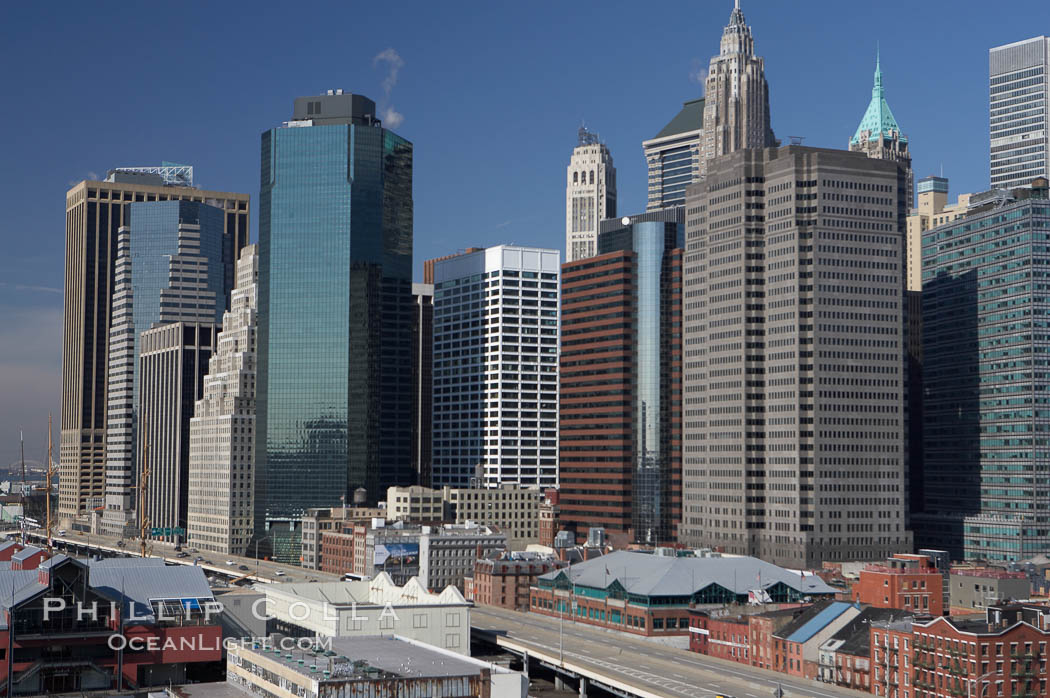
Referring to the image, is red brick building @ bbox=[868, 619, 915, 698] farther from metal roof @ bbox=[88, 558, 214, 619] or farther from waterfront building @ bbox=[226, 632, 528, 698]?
metal roof @ bbox=[88, 558, 214, 619]

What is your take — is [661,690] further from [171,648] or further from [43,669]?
[43,669]

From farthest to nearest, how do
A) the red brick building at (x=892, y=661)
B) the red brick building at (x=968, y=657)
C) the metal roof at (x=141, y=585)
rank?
the red brick building at (x=892, y=661), the metal roof at (x=141, y=585), the red brick building at (x=968, y=657)

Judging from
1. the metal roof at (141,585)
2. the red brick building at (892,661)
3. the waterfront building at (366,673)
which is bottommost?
the red brick building at (892,661)

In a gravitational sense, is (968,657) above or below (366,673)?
below

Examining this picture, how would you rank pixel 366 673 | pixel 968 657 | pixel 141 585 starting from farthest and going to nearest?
1. pixel 141 585
2. pixel 968 657
3. pixel 366 673

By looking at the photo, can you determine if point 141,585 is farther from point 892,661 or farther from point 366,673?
point 892,661

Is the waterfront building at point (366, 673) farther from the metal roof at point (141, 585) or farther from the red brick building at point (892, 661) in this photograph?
the red brick building at point (892, 661)

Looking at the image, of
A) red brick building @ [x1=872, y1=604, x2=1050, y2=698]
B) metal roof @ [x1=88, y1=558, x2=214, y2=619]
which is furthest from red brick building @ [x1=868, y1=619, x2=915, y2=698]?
metal roof @ [x1=88, y1=558, x2=214, y2=619]

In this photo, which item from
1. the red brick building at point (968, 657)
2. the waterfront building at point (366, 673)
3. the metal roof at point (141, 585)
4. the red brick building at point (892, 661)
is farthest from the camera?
the red brick building at point (892, 661)

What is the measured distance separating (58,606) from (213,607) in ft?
Result: 80.6

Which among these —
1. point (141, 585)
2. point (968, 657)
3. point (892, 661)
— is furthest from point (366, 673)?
point (892, 661)

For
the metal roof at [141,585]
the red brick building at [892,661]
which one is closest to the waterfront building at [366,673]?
the metal roof at [141,585]

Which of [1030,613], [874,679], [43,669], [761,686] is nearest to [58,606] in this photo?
[43,669]

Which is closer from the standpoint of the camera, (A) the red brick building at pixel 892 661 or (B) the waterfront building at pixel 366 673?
(B) the waterfront building at pixel 366 673
